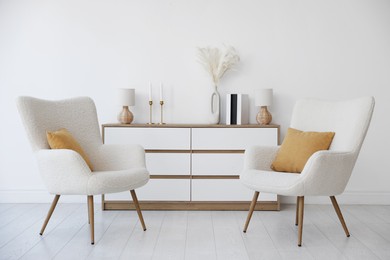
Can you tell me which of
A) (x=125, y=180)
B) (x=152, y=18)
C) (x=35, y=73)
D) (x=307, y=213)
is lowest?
(x=307, y=213)

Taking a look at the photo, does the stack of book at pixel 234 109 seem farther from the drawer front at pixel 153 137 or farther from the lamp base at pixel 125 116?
the lamp base at pixel 125 116

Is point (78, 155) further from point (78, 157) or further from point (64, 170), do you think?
point (64, 170)

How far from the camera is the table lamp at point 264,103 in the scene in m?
3.81

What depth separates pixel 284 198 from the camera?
403 cm

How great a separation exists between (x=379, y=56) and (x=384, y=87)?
0.30 m

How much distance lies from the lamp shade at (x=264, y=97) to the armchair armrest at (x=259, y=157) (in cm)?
66

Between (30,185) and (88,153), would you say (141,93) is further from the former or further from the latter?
(30,185)

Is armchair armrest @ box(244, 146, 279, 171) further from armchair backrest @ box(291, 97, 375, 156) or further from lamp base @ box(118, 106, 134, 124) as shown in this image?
lamp base @ box(118, 106, 134, 124)

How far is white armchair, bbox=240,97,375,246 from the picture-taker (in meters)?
2.75

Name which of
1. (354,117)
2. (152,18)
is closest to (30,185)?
(152,18)

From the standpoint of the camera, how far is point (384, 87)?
4.01m

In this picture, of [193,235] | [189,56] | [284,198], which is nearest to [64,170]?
[193,235]

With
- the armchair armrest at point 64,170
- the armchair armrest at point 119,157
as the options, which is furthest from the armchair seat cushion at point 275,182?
the armchair armrest at point 64,170

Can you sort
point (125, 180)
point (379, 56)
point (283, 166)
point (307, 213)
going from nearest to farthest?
point (125, 180) → point (283, 166) → point (307, 213) → point (379, 56)
